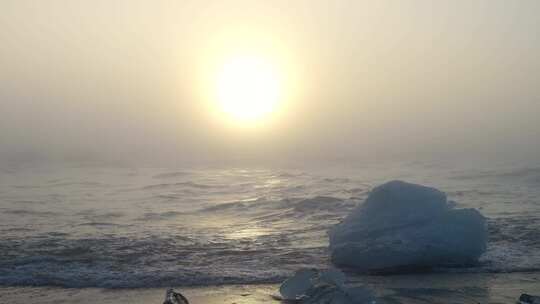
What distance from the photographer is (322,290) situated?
6.23 metres

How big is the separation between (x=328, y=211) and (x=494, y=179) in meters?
13.6

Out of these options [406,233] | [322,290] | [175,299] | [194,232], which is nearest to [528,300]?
[322,290]

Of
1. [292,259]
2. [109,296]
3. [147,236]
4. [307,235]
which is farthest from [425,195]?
[147,236]

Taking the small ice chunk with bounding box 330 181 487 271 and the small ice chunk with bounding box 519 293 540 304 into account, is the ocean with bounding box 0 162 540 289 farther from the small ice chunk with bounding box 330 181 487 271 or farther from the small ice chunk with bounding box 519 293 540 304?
the small ice chunk with bounding box 519 293 540 304

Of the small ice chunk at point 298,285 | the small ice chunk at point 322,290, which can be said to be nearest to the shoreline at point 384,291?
the small ice chunk at point 298,285

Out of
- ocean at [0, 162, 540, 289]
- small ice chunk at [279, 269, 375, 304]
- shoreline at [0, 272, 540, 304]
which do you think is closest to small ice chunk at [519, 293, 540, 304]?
shoreline at [0, 272, 540, 304]

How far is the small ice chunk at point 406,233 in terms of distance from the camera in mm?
8422

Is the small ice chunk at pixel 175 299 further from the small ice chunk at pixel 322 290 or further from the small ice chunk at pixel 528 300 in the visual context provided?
the small ice chunk at pixel 528 300

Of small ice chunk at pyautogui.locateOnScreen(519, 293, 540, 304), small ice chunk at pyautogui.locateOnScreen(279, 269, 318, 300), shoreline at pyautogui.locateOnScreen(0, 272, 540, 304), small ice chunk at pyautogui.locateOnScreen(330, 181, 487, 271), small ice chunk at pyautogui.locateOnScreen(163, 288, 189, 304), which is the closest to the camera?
small ice chunk at pyautogui.locateOnScreen(519, 293, 540, 304)

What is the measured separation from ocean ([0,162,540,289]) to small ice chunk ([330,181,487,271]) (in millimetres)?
343

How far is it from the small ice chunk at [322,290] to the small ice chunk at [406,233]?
2.01 meters

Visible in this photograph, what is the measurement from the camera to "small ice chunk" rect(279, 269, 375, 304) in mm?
5738

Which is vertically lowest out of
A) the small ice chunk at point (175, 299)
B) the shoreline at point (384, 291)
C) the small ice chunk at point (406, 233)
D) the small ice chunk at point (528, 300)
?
the shoreline at point (384, 291)

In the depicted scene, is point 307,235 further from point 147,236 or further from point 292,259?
point 147,236
